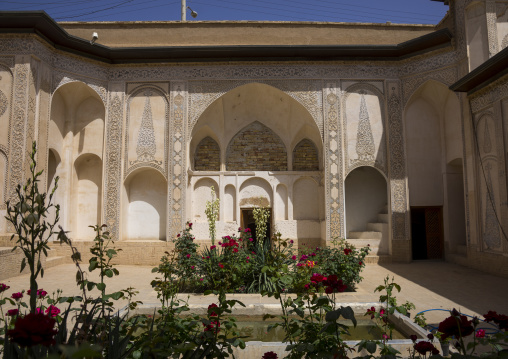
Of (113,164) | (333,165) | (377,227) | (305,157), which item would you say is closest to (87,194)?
(113,164)

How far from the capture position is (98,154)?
11.9 metres

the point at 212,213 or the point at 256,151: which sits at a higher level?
the point at 256,151

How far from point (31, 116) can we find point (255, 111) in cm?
718

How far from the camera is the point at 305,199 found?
1321cm

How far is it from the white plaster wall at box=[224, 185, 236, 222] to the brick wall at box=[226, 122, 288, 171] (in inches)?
32.3

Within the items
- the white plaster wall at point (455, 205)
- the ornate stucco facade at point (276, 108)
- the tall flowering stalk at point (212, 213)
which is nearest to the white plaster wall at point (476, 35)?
the ornate stucco facade at point (276, 108)

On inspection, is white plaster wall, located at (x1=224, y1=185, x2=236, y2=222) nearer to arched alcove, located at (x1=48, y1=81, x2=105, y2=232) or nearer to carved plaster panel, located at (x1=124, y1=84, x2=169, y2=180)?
A: carved plaster panel, located at (x1=124, y1=84, x2=169, y2=180)

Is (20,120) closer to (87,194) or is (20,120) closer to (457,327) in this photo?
(87,194)

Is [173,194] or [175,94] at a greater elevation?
[175,94]

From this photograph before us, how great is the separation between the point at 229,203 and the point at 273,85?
4.43m

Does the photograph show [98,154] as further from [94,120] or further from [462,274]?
[462,274]

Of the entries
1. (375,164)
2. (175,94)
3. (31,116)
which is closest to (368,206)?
(375,164)

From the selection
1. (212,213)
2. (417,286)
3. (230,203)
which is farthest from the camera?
(230,203)

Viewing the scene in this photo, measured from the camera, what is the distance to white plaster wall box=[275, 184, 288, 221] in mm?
13156
